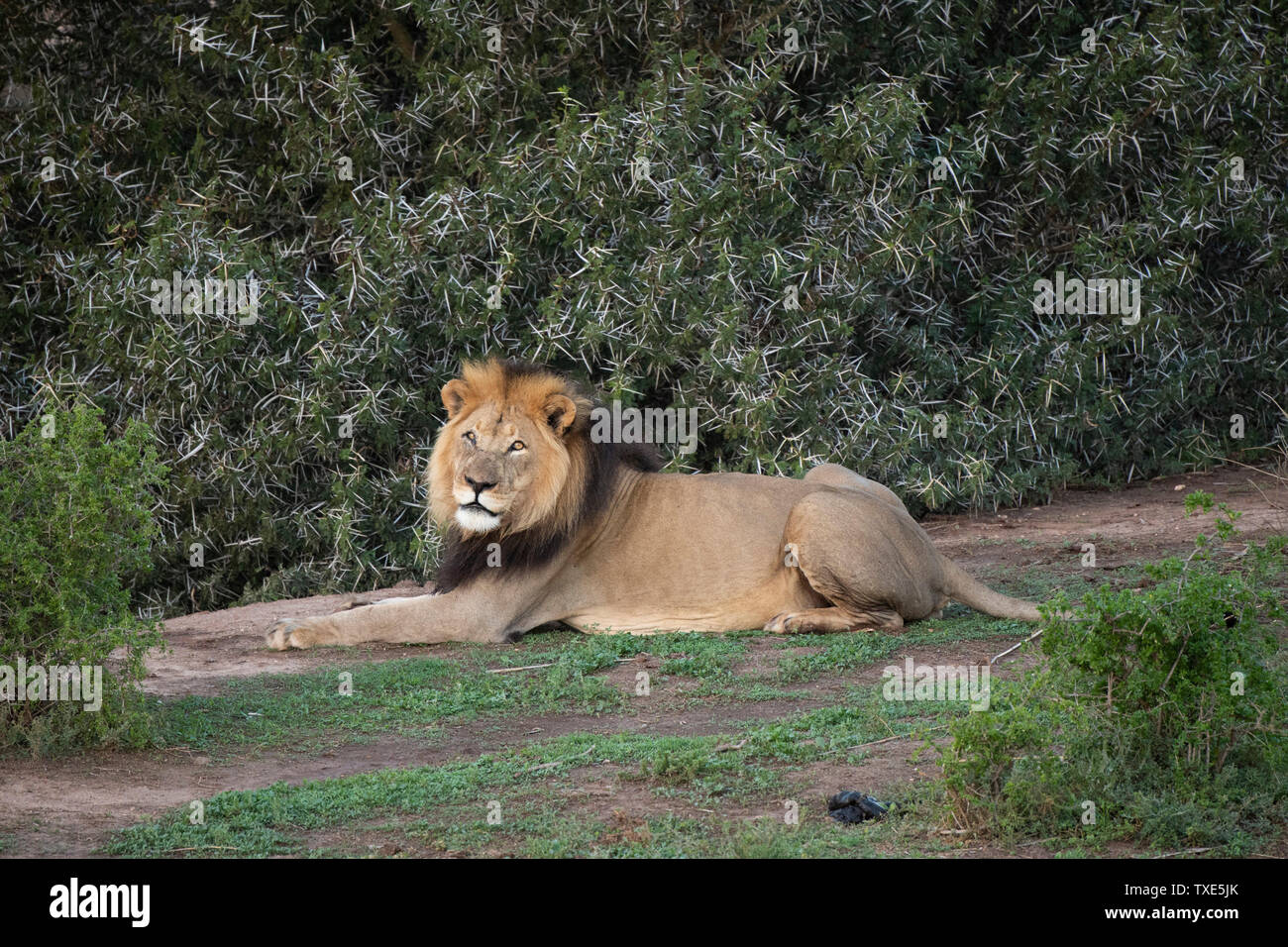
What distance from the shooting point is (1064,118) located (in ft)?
38.1

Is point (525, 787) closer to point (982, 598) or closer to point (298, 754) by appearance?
point (298, 754)

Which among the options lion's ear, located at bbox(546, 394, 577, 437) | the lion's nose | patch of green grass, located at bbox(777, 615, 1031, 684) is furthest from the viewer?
lion's ear, located at bbox(546, 394, 577, 437)

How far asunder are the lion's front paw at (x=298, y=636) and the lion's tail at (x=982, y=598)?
3.23 m

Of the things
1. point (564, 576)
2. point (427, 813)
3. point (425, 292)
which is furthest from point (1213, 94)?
point (427, 813)

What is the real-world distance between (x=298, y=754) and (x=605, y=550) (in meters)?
2.54

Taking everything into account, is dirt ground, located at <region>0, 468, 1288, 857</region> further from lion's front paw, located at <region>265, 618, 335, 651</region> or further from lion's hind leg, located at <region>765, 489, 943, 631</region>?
lion's hind leg, located at <region>765, 489, 943, 631</region>

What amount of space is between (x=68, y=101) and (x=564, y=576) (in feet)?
21.1

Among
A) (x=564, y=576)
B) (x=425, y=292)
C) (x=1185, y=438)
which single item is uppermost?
(x=425, y=292)

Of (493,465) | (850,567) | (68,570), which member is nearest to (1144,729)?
(850,567)

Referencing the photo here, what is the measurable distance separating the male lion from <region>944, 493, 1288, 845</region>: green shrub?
8.47 ft

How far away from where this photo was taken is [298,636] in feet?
24.0

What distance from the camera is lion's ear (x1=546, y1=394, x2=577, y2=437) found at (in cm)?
759

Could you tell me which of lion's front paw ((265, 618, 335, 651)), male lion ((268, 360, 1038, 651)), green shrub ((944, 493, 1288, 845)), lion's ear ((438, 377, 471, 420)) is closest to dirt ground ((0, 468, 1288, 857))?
lion's front paw ((265, 618, 335, 651))

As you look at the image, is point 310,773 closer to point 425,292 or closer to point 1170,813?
point 1170,813
